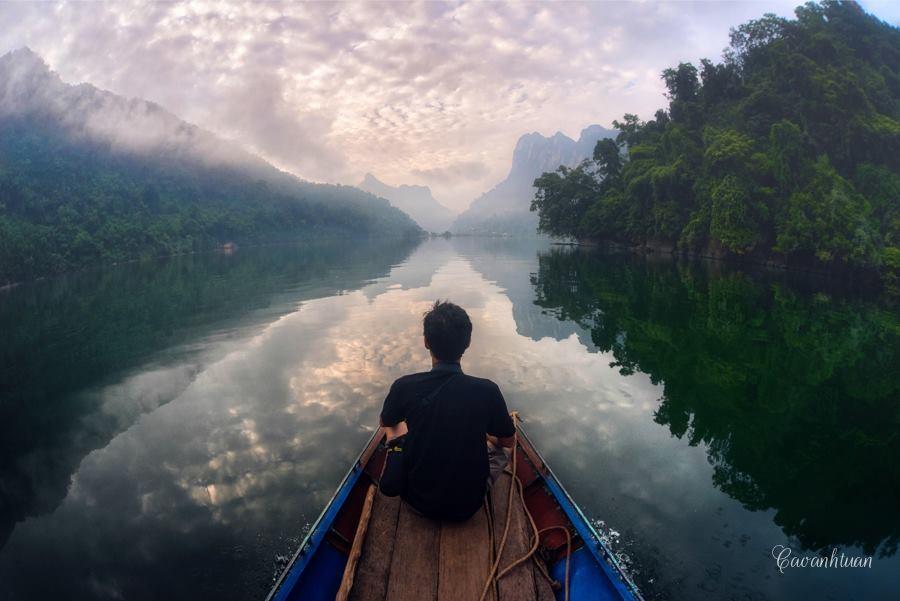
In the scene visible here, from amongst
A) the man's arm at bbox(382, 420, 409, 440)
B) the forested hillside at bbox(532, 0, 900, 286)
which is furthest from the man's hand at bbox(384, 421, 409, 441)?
the forested hillside at bbox(532, 0, 900, 286)

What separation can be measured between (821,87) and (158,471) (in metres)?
43.8

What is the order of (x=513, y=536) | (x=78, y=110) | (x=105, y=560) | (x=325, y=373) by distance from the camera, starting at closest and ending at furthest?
(x=513, y=536) → (x=105, y=560) → (x=325, y=373) → (x=78, y=110)

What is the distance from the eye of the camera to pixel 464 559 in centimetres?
328

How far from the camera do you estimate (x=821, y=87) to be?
1299 inches

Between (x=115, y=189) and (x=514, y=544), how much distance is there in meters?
82.1

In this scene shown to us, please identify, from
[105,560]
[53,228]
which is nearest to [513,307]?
[105,560]

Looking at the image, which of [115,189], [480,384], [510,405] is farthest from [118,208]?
[480,384]

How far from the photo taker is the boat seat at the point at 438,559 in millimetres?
3023

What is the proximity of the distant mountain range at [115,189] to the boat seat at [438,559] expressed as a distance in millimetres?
38790

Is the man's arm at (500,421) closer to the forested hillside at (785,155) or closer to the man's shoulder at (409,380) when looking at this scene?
the man's shoulder at (409,380)

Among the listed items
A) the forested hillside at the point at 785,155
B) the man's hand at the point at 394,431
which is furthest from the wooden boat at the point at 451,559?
the forested hillside at the point at 785,155

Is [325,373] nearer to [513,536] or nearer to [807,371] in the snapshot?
[513,536]

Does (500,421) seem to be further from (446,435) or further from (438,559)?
(438,559)

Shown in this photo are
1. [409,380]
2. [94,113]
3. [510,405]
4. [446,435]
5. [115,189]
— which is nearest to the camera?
[446,435]
